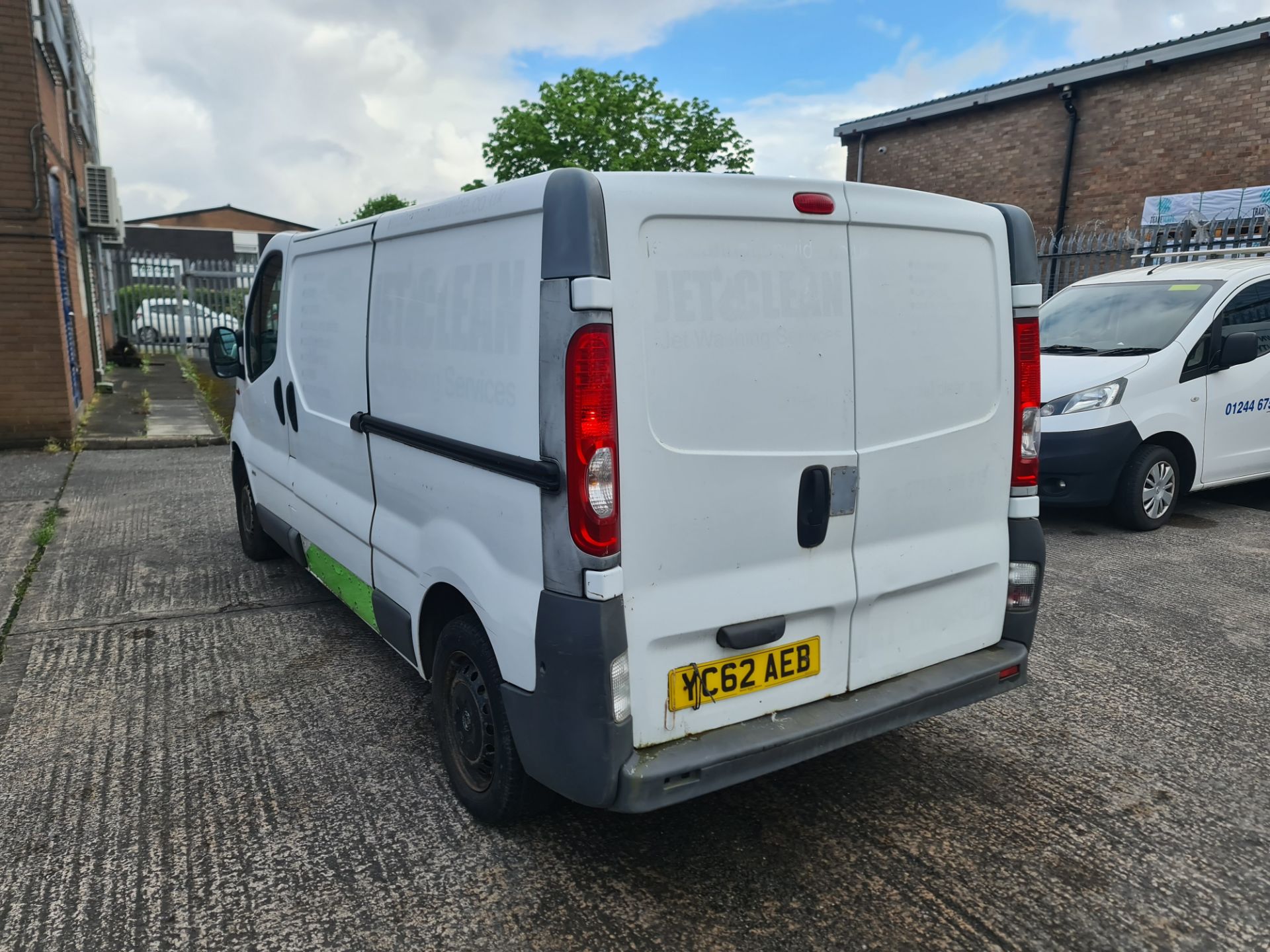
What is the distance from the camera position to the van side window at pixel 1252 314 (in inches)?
264

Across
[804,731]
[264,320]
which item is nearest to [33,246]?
[264,320]

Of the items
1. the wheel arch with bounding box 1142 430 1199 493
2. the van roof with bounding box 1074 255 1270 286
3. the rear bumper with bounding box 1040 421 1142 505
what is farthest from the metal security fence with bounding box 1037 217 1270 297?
the rear bumper with bounding box 1040 421 1142 505

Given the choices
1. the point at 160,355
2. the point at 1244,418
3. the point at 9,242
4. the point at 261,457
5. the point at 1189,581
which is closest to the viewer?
the point at 261,457

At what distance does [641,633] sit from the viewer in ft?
7.83

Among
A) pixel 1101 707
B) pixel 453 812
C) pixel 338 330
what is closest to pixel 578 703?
pixel 453 812

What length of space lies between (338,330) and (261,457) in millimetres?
1612

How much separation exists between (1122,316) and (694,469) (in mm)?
6008

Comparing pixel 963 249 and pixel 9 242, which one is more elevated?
pixel 9 242

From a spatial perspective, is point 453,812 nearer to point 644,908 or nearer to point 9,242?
point 644,908

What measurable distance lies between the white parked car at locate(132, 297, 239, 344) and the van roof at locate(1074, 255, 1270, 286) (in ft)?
54.8

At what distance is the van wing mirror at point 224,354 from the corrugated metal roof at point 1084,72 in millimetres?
17009

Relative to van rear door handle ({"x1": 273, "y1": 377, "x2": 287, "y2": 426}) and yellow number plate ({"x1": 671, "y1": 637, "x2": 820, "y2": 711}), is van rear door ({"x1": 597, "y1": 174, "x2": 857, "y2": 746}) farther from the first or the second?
van rear door handle ({"x1": 273, "y1": 377, "x2": 287, "y2": 426})

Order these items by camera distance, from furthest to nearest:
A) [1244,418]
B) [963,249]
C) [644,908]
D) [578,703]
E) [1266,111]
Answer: [1266,111] → [1244,418] → [963,249] → [644,908] → [578,703]

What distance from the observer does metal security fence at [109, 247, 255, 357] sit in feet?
59.1
